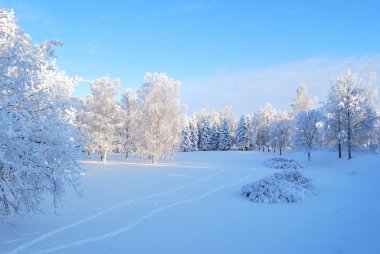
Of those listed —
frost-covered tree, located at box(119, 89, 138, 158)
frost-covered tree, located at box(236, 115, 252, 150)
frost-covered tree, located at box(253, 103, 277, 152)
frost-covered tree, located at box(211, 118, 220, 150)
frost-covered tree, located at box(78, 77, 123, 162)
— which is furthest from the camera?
frost-covered tree, located at box(211, 118, 220, 150)

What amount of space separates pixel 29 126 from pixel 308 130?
42170 mm

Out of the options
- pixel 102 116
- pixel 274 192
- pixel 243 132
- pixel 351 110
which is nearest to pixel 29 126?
pixel 274 192

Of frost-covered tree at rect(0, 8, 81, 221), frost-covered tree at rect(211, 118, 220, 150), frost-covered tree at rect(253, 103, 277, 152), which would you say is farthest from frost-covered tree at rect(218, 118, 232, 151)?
frost-covered tree at rect(0, 8, 81, 221)

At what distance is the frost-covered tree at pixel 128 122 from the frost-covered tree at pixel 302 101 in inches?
1194

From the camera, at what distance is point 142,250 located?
754 cm

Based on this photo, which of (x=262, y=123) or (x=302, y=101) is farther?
(x=262, y=123)

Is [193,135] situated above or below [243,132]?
below

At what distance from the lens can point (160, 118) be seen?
115ft

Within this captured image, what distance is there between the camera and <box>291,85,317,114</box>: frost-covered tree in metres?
61.0

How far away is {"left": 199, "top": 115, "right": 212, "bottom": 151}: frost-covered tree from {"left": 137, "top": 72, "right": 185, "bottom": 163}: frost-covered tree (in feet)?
181

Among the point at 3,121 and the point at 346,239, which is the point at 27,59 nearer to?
the point at 3,121

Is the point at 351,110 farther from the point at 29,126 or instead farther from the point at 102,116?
the point at 29,126

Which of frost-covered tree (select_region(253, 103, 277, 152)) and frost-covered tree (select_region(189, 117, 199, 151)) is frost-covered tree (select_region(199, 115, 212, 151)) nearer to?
frost-covered tree (select_region(189, 117, 199, 151))

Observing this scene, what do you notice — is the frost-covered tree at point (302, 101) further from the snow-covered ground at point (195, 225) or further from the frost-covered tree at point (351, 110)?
the snow-covered ground at point (195, 225)
